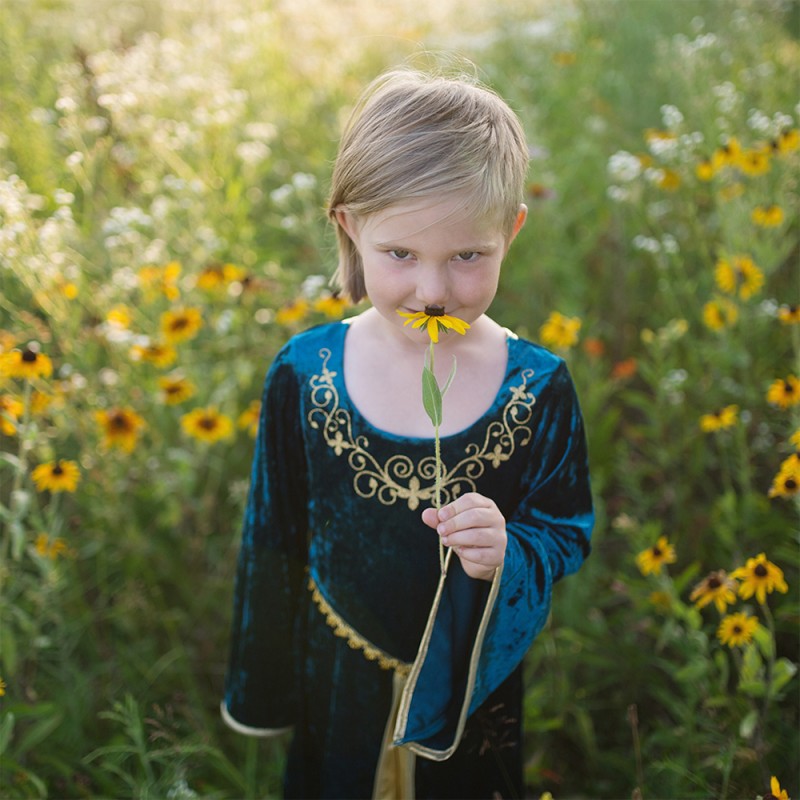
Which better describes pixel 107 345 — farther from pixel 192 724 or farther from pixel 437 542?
pixel 437 542

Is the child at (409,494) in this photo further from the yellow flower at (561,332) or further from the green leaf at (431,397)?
the yellow flower at (561,332)

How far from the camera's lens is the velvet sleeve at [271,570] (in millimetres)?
1191

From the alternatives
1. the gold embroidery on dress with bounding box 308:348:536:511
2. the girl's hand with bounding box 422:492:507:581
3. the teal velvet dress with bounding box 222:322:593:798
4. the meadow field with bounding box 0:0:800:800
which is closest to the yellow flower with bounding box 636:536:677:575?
the meadow field with bounding box 0:0:800:800

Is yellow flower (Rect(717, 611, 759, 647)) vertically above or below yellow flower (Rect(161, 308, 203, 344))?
below

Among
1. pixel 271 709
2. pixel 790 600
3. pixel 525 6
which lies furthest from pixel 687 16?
pixel 271 709

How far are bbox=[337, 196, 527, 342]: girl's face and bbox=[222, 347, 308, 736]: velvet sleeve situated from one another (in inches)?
10.2

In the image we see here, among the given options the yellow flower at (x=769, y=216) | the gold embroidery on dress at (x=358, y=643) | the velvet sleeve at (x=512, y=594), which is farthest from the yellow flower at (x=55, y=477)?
the yellow flower at (x=769, y=216)

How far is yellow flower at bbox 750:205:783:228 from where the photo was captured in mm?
1948

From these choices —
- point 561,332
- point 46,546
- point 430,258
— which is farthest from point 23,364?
point 561,332

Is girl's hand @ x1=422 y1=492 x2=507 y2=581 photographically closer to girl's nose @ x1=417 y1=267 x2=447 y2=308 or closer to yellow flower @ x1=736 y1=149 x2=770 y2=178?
girl's nose @ x1=417 y1=267 x2=447 y2=308

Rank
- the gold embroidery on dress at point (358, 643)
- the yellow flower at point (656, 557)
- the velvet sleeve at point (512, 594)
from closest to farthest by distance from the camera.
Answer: the velvet sleeve at point (512, 594) → the gold embroidery on dress at point (358, 643) → the yellow flower at point (656, 557)

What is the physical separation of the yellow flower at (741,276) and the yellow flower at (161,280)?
53.1 inches

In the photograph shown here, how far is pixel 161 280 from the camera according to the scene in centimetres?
203

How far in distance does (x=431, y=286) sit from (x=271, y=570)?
576mm
